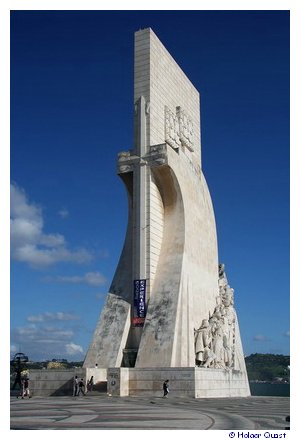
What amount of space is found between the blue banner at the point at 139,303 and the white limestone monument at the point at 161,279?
Result: 0.03 meters

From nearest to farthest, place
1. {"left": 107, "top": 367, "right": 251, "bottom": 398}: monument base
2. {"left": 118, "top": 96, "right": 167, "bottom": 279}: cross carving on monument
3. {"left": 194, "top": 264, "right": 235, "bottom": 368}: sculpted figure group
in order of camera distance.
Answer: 1. {"left": 107, "top": 367, "right": 251, "bottom": 398}: monument base
2. {"left": 194, "top": 264, "right": 235, "bottom": 368}: sculpted figure group
3. {"left": 118, "top": 96, "right": 167, "bottom": 279}: cross carving on monument

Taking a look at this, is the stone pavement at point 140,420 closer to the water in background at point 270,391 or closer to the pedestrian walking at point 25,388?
the pedestrian walking at point 25,388

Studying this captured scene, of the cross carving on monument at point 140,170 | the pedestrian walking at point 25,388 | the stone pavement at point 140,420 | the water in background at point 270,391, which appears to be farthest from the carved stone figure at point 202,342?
the water in background at point 270,391

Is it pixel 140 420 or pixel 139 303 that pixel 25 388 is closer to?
pixel 139 303

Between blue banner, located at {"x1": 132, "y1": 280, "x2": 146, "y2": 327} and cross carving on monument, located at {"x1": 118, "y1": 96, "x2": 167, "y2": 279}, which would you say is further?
cross carving on monument, located at {"x1": 118, "y1": 96, "x2": 167, "y2": 279}

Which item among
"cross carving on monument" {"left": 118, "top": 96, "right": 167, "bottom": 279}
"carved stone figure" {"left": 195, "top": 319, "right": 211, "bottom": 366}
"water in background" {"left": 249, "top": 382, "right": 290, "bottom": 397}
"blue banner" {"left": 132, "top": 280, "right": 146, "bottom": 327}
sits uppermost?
"cross carving on monument" {"left": 118, "top": 96, "right": 167, "bottom": 279}

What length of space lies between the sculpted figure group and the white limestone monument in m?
0.04

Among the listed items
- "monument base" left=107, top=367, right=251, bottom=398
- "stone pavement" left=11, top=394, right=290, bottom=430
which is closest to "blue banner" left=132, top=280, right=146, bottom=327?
"monument base" left=107, top=367, right=251, bottom=398

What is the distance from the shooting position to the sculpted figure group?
62.2 ft

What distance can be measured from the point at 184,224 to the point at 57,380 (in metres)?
6.83

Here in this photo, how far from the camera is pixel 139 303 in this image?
1914cm

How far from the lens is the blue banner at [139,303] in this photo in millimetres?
19016

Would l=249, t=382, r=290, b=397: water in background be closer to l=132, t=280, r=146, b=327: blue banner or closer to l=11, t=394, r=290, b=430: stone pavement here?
l=132, t=280, r=146, b=327: blue banner
